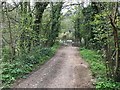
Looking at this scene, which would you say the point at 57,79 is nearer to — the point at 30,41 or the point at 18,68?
the point at 18,68

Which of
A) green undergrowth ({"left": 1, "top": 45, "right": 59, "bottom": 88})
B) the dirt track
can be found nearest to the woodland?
green undergrowth ({"left": 1, "top": 45, "right": 59, "bottom": 88})

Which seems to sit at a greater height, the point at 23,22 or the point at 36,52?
the point at 23,22

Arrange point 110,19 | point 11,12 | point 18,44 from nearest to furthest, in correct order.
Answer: point 110,19, point 18,44, point 11,12

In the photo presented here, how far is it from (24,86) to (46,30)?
11.9 m

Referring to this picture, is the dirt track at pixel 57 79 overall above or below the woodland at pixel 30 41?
below

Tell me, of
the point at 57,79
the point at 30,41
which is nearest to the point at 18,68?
the point at 57,79

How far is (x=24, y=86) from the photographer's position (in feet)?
27.0

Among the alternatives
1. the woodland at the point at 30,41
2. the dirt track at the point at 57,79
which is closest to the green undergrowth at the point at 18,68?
the woodland at the point at 30,41

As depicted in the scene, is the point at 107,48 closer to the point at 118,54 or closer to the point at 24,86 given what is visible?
the point at 118,54

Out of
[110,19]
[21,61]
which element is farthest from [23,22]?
[110,19]

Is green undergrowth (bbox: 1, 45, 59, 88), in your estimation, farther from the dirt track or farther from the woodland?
the dirt track

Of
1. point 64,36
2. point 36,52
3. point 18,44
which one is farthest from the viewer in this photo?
point 64,36

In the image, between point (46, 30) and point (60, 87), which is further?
point (46, 30)

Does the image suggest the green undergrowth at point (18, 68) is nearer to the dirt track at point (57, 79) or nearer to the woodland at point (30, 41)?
the woodland at point (30, 41)
